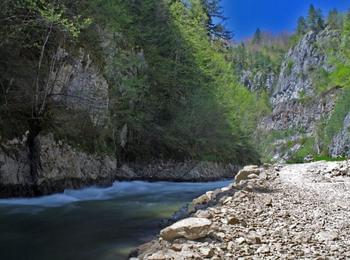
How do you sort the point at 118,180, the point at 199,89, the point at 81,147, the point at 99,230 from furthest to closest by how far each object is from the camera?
the point at 199,89, the point at 118,180, the point at 81,147, the point at 99,230

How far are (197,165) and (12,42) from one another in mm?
19120

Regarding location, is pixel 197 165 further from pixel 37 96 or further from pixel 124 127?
pixel 37 96

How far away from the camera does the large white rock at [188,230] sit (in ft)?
22.1

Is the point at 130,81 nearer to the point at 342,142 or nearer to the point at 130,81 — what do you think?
the point at 130,81

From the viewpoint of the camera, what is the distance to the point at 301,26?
576 ft

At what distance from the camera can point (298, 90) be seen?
156 m

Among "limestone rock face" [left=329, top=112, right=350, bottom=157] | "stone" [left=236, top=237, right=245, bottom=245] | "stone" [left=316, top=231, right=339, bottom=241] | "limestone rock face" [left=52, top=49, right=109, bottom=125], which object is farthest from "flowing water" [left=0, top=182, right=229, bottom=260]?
"limestone rock face" [left=329, top=112, right=350, bottom=157]

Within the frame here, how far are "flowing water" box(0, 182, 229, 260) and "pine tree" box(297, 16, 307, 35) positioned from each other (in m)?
172

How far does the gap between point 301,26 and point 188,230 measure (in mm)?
183216

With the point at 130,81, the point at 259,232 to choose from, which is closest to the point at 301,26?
the point at 130,81

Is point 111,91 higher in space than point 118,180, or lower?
higher

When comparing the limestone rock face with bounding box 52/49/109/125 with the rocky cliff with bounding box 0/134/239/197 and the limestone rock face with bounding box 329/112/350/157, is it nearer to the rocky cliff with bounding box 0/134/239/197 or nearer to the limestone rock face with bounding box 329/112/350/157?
the rocky cliff with bounding box 0/134/239/197

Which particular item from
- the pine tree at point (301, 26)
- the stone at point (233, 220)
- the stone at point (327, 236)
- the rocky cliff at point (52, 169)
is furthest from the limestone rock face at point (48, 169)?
the pine tree at point (301, 26)

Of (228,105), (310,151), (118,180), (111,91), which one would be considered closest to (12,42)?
(111,91)
